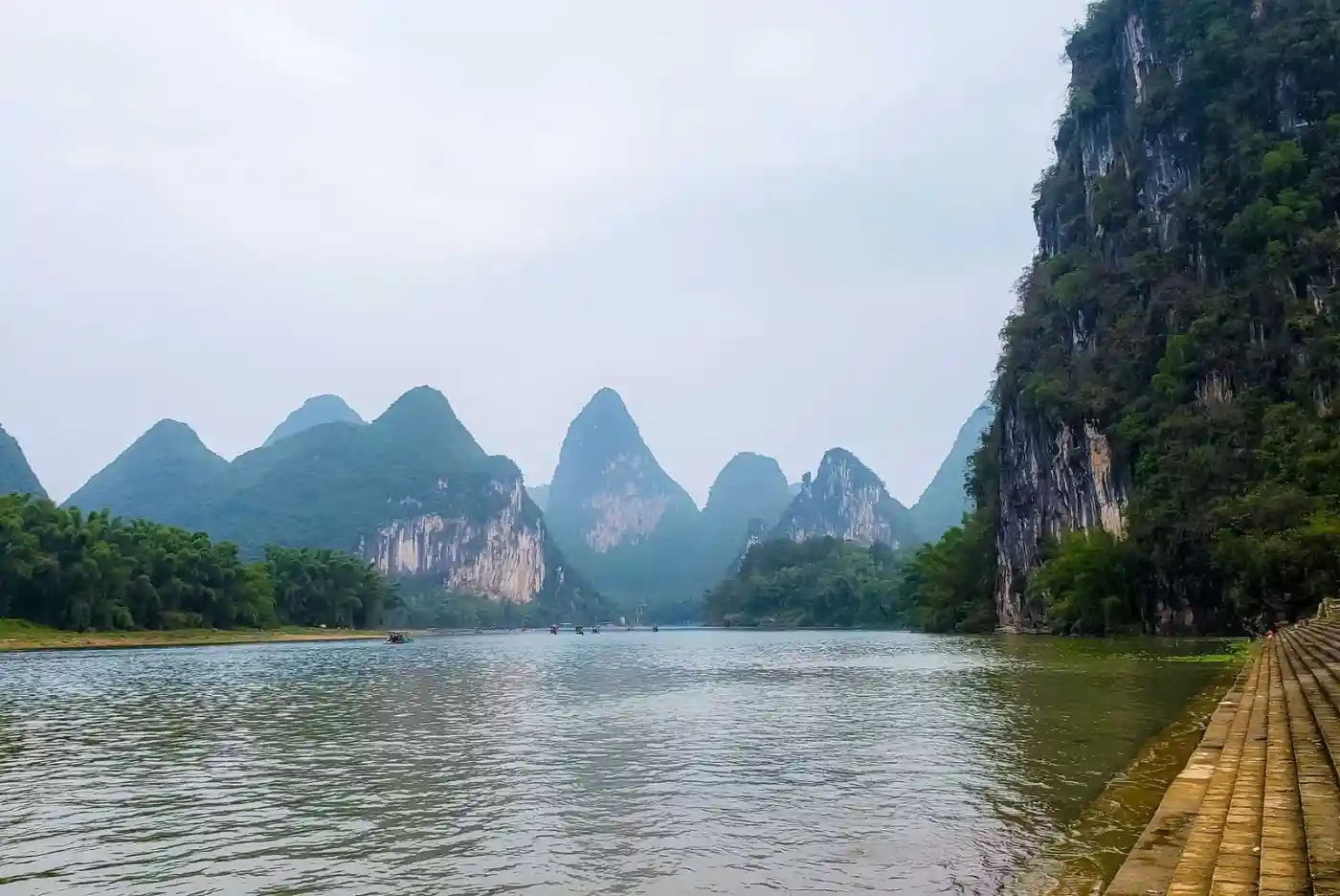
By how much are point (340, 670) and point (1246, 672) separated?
3326 centimetres

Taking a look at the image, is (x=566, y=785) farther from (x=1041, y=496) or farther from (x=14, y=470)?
(x=14, y=470)

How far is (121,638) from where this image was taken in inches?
2817

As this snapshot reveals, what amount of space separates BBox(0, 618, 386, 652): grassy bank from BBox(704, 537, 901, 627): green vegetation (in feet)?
251

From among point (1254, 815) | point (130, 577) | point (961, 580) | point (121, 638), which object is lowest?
point (121, 638)

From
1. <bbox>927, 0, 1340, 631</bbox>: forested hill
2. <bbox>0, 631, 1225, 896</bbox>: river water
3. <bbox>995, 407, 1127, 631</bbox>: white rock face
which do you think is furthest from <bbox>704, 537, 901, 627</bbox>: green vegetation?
<bbox>0, 631, 1225, 896</bbox>: river water

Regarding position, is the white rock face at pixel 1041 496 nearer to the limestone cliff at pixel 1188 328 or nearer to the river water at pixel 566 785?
the limestone cliff at pixel 1188 328

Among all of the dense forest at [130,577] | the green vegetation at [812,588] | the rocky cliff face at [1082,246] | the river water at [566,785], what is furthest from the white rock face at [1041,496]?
the dense forest at [130,577]

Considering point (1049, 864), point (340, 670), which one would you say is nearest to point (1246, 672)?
point (1049, 864)

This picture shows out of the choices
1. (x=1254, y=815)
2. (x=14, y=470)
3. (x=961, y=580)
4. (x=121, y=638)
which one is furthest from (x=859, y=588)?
(x=1254, y=815)

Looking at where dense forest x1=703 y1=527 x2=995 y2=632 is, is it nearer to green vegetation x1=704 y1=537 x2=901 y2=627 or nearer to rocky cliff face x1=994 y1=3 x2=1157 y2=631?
green vegetation x1=704 y1=537 x2=901 y2=627

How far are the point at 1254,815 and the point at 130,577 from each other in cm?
8457

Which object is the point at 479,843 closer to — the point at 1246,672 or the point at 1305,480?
the point at 1246,672

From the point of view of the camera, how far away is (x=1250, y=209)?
55.2 metres

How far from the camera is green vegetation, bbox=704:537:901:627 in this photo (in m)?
143
